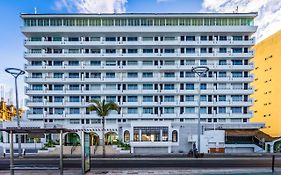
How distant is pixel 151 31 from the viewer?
58.6 metres

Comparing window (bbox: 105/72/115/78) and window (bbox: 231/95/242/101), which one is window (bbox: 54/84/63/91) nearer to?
window (bbox: 105/72/115/78)

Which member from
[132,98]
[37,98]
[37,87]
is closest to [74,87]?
[37,87]

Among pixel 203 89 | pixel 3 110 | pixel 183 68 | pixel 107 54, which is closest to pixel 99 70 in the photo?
pixel 107 54

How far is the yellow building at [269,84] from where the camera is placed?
249ft

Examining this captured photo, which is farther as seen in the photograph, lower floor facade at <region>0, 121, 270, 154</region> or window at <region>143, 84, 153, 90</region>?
window at <region>143, 84, 153, 90</region>

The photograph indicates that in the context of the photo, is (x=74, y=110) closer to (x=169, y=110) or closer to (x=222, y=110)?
(x=169, y=110)

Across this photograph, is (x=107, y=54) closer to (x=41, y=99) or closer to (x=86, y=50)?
(x=86, y=50)

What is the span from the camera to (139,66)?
58.2 meters

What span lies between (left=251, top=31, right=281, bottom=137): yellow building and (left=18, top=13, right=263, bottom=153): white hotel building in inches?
897

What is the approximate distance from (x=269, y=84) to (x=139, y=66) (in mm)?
46989

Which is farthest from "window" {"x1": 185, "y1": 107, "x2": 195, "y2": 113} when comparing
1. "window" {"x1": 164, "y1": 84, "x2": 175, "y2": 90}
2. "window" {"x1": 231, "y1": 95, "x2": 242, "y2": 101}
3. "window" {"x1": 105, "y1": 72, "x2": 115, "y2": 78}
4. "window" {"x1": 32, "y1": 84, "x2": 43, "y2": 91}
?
"window" {"x1": 32, "y1": 84, "x2": 43, "y2": 91}

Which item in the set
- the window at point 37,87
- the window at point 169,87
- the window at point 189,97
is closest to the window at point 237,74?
the window at point 189,97

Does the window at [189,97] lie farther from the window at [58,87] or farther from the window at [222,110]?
the window at [58,87]

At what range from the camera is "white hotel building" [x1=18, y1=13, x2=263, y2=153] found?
5778 centimetres
